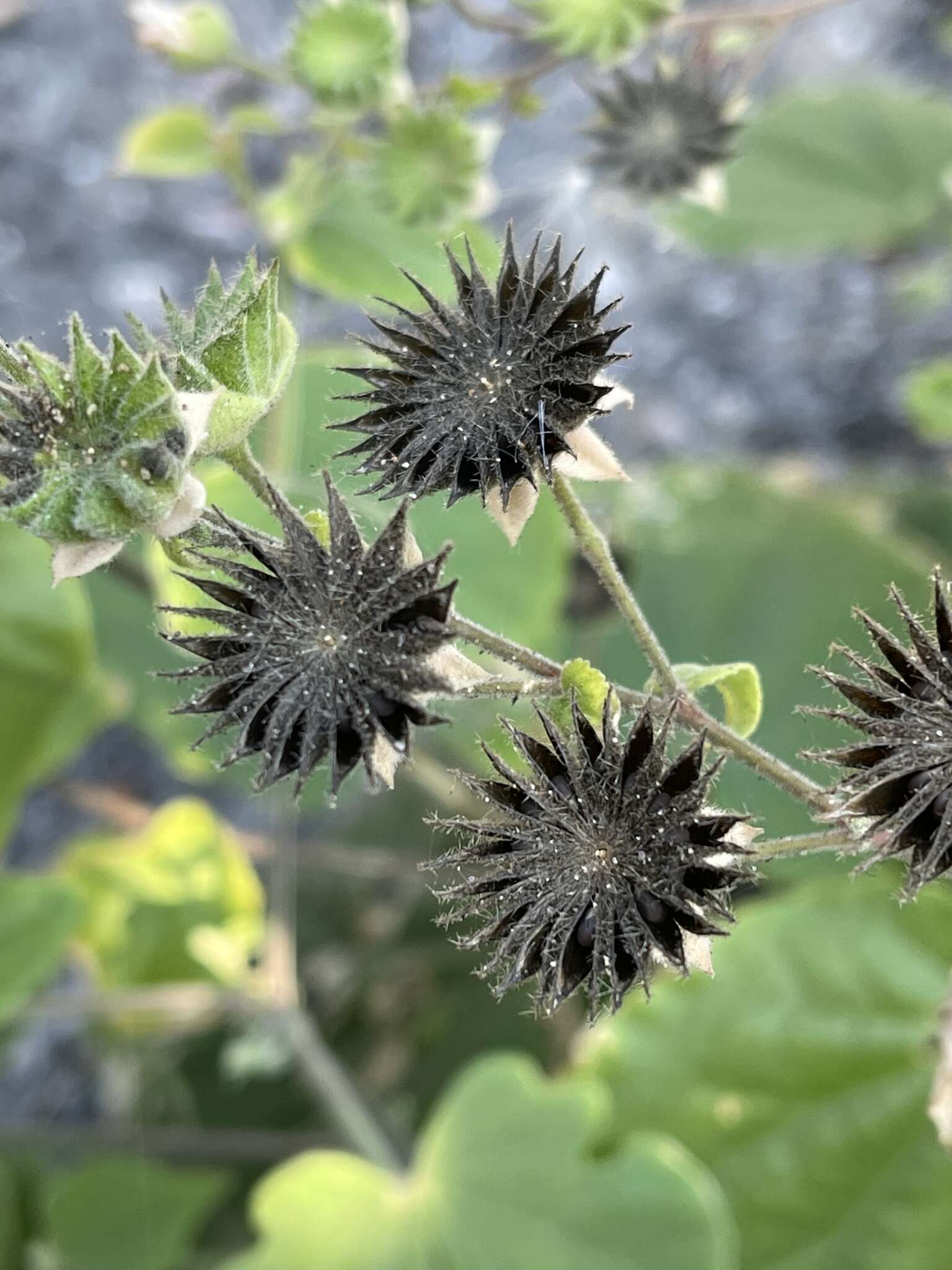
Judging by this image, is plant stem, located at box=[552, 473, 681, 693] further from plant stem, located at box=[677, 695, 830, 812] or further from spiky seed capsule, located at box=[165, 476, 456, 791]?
spiky seed capsule, located at box=[165, 476, 456, 791]

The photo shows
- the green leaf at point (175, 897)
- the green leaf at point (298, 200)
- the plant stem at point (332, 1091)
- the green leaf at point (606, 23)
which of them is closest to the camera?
the green leaf at point (606, 23)

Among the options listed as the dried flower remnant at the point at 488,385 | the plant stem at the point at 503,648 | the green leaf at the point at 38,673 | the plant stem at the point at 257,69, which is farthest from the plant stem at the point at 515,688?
the green leaf at the point at 38,673

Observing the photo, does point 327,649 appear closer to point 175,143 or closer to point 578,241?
point 175,143

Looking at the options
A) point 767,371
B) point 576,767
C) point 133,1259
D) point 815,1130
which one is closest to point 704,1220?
point 815,1130

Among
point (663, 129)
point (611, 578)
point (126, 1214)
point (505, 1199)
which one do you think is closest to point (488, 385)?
point (611, 578)

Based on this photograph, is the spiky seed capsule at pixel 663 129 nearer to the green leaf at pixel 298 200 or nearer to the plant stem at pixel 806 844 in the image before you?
the green leaf at pixel 298 200

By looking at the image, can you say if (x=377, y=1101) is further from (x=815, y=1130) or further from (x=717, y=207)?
(x=717, y=207)

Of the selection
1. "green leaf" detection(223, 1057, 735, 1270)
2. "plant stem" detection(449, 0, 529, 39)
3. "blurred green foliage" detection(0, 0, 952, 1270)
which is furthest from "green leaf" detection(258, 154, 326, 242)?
"green leaf" detection(223, 1057, 735, 1270)
